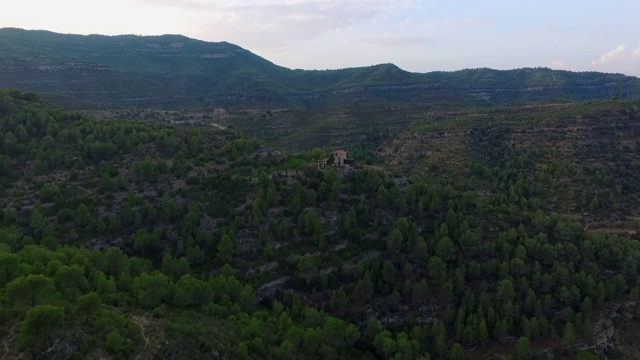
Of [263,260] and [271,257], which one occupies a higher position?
[271,257]

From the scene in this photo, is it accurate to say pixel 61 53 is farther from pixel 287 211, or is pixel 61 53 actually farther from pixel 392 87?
pixel 287 211

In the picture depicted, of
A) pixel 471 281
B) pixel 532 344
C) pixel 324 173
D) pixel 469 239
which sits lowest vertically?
pixel 532 344

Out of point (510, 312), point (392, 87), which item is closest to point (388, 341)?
point (510, 312)

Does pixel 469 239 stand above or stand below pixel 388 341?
above

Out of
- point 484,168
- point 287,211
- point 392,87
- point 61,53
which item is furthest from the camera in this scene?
point 392,87

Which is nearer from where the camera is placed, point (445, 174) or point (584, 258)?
point (584, 258)

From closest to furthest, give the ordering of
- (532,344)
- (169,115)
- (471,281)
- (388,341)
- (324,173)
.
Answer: (388,341) → (532,344) → (471,281) → (324,173) → (169,115)

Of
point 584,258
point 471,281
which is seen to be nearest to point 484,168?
point 584,258

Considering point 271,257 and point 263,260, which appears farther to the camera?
point 271,257
